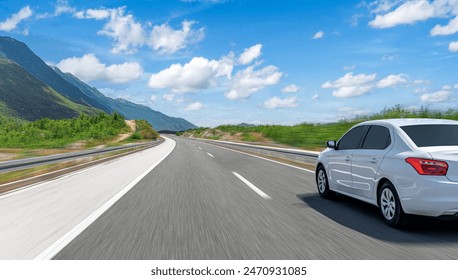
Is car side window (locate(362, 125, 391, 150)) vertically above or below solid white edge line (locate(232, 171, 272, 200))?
above

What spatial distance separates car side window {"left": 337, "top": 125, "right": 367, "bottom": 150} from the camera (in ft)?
23.9

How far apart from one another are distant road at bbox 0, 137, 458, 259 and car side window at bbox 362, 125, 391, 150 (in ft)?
3.74

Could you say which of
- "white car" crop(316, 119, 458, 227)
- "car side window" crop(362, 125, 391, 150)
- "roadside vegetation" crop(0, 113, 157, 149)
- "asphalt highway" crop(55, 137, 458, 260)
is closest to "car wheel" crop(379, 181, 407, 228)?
"white car" crop(316, 119, 458, 227)

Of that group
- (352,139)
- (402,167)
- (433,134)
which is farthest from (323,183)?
(402,167)

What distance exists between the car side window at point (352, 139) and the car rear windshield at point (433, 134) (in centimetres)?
126

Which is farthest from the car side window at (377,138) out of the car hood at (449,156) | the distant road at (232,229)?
the distant road at (232,229)

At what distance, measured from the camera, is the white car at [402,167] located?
4938 millimetres

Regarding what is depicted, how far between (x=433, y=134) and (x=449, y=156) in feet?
2.97

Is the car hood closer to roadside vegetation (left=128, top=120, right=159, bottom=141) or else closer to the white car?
the white car

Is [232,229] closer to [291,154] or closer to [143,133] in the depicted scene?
[291,154]

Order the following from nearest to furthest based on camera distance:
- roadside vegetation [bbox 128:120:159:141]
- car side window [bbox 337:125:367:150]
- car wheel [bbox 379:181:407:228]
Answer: car wheel [bbox 379:181:407:228]
car side window [bbox 337:125:367:150]
roadside vegetation [bbox 128:120:159:141]
